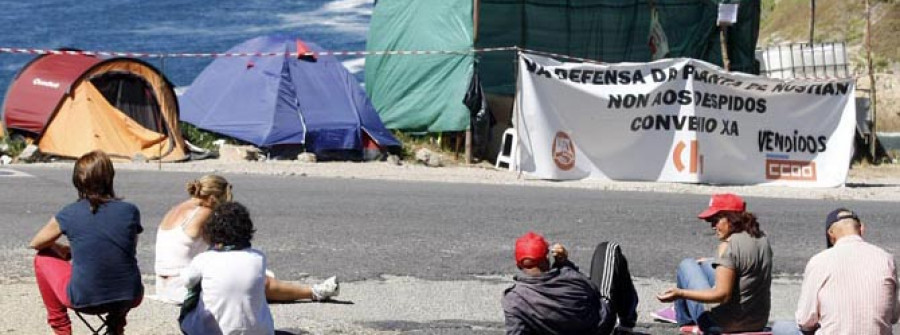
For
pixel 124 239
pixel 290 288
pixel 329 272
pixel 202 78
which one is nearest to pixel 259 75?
pixel 202 78

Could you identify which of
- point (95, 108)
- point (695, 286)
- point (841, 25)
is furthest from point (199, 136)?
→ point (841, 25)

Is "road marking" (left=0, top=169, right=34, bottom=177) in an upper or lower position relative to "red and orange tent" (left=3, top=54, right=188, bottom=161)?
lower

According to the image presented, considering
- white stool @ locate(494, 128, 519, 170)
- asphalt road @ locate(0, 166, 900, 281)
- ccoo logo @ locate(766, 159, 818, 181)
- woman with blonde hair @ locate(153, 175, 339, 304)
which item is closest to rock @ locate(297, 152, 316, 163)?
white stool @ locate(494, 128, 519, 170)

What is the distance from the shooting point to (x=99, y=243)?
7.43 m

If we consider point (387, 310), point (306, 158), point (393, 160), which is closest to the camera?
point (387, 310)

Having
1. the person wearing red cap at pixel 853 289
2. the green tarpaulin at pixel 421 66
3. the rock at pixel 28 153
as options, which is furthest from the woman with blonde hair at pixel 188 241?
the green tarpaulin at pixel 421 66

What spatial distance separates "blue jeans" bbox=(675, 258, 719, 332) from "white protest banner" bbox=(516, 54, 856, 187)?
970 cm

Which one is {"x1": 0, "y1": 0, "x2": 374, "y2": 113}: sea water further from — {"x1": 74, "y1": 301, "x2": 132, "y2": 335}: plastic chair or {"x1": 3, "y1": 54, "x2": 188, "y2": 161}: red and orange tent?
{"x1": 74, "y1": 301, "x2": 132, "y2": 335}: plastic chair

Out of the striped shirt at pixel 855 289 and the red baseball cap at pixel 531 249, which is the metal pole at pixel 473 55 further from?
the striped shirt at pixel 855 289

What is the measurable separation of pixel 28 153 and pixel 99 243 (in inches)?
495

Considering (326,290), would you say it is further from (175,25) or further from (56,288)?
(175,25)

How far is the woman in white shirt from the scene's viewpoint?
7.20m

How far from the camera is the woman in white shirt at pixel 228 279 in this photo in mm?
7203

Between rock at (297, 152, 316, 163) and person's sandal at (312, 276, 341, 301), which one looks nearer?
person's sandal at (312, 276, 341, 301)
